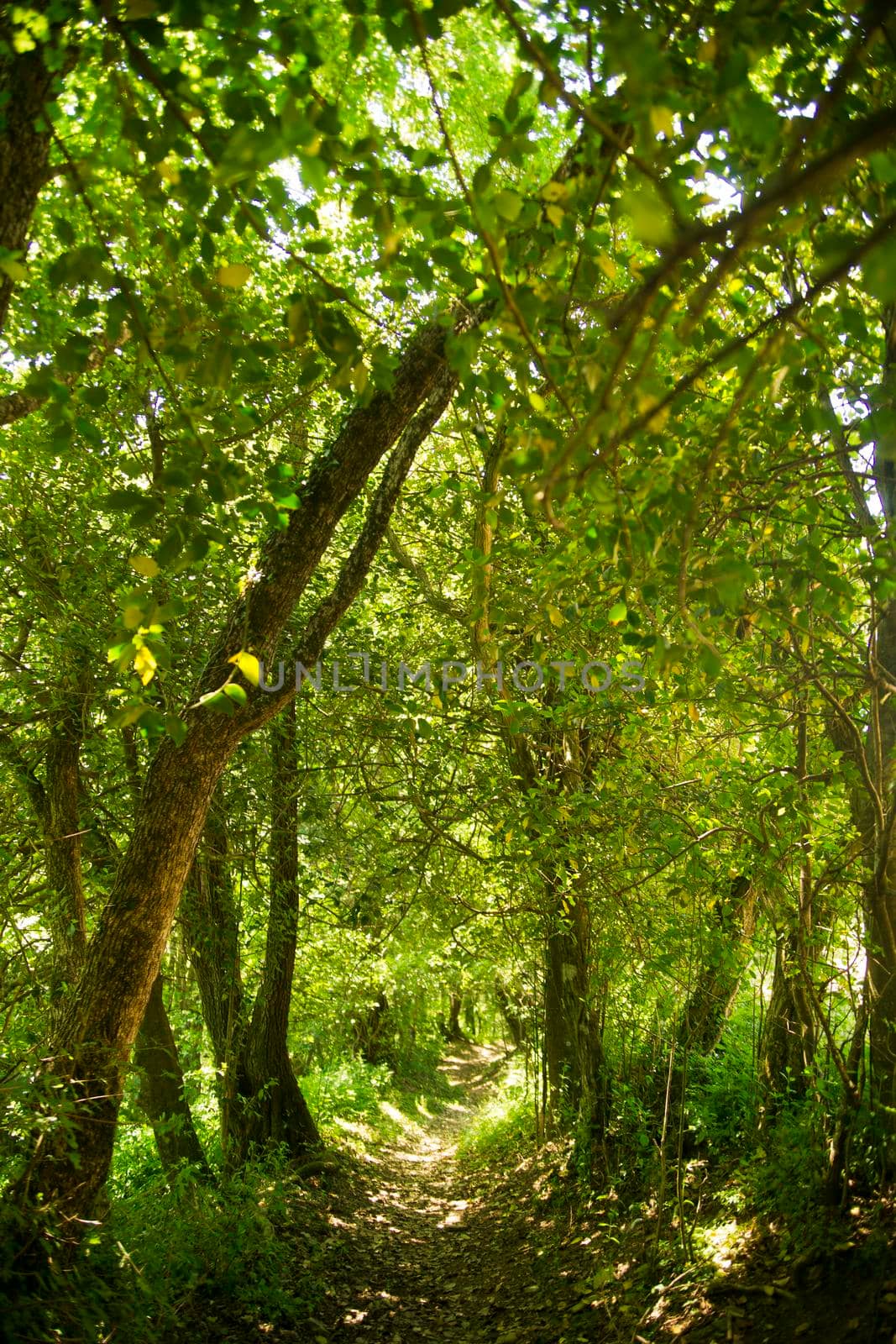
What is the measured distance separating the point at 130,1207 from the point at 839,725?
527 cm

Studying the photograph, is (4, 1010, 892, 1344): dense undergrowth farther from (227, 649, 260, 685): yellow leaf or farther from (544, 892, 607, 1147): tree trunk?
(227, 649, 260, 685): yellow leaf

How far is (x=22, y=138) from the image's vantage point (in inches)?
97.6

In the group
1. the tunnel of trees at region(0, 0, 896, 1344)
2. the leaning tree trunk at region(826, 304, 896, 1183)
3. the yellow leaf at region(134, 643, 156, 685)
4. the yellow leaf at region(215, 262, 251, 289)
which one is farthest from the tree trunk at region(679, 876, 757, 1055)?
the yellow leaf at region(215, 262, 251, 289)

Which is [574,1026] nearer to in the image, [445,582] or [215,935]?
[215,935]

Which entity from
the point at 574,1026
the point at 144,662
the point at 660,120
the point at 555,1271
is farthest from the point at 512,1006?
the point at 660,120

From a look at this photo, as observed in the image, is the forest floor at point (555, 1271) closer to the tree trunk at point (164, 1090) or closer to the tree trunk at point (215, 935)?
the tree trunk at point (164, 1090)

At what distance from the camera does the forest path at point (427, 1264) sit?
17.1 ft

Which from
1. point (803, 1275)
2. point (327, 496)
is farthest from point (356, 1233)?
point (327, 496)

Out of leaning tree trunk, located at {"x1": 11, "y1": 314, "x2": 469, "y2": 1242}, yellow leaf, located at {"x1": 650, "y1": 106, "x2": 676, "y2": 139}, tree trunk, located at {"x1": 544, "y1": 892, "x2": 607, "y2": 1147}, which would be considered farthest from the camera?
tree trunk, located at {"x1": 544, "y1": 892, "x2": 607, "y2": 1147}

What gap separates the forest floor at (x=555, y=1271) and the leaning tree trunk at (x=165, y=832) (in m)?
2.29

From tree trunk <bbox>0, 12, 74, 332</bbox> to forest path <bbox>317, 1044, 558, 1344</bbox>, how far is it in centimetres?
549

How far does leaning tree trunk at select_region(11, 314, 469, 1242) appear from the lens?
360 centimetres

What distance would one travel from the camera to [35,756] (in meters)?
6.12

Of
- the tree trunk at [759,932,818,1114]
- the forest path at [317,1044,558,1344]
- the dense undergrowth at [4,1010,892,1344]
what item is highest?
the tree trunk at [759,932,818,1114]
